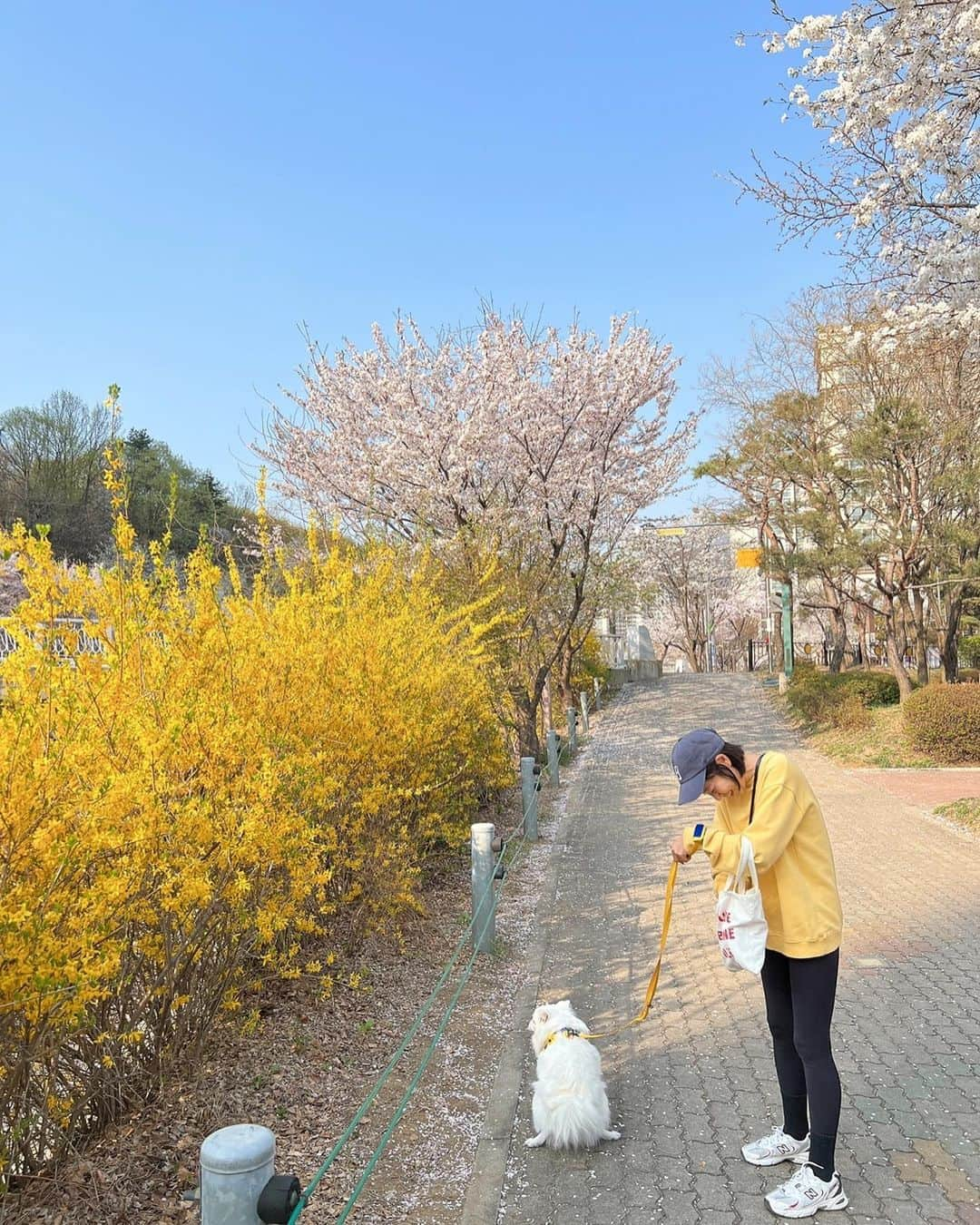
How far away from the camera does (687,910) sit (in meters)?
6.46

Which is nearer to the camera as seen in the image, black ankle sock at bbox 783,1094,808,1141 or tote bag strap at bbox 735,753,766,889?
tote bag strap at bbox 735,753,766,889

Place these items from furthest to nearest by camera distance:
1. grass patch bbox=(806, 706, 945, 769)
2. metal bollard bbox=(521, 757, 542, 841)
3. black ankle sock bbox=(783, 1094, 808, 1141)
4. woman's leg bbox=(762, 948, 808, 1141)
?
grass patch bbox=(806, 706, 945, 769)
metal bollard bbox=(521, 757, 542, 841)
black ankle sock bbox=(783, 1094, 808, 1141)
woman's leg bbox=(762, 948, 808, 1141)

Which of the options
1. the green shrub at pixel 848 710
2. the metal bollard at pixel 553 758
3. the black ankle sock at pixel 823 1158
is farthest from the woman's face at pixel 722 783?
the green shrub at pixel 848 710

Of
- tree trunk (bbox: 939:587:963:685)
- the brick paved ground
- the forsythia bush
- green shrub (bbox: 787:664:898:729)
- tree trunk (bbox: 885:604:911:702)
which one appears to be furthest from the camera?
A: green shrub (bbox: 787:664:898:729)

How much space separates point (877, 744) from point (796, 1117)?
38.0 feet

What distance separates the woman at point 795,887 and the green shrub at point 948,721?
34.1 ft

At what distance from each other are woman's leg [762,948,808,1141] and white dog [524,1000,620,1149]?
67 centimetres

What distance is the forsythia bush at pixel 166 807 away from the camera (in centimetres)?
238

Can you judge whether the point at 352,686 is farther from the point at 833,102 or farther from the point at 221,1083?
the point at 833,102

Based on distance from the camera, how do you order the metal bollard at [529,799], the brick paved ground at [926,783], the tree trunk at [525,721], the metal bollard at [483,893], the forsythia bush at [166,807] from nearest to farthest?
the forsythia bush at [166,807]
the metal bollard at [483,893]
the metal bollard at [529,799]
the brick paved ground at [926,783]
the tree trunk at [525,721]

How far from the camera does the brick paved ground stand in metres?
10.1

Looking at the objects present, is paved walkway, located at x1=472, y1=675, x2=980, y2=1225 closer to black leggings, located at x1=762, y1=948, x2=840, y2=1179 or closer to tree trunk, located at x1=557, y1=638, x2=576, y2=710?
black leggings, located at x1=762, y1=948, x2=840, y2=1179

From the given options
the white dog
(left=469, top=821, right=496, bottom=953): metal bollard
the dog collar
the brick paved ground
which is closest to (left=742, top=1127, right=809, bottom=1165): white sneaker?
the white dog

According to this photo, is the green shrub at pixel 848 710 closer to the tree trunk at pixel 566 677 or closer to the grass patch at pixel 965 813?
the tree trunk at pixel 566 677
